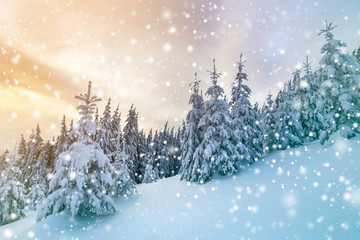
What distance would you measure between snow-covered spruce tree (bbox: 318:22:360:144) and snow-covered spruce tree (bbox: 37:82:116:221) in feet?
61.5

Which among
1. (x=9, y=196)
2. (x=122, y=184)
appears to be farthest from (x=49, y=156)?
(x=122, y=184)

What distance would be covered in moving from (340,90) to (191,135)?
1401 cm

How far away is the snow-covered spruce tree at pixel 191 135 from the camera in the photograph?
23.9 metres

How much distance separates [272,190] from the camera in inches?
607

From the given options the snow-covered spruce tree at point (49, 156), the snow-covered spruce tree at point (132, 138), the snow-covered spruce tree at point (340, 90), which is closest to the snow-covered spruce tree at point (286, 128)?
the snow-covered spruce tree at point (340, 90)

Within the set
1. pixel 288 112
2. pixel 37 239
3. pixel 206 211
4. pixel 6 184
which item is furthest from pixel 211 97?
pixel 6 184

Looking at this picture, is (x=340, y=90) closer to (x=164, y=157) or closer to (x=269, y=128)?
(x=269, y=128)

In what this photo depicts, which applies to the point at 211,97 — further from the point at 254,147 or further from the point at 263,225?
the point at 263,225

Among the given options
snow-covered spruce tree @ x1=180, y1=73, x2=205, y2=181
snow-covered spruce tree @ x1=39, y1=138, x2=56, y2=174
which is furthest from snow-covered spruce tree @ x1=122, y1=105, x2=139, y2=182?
snow-covered spruce tree @ x1=180, y1=73, x2=205, y2=181

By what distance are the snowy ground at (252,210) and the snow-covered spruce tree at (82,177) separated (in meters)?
1.19

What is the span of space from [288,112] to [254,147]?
6145 mm

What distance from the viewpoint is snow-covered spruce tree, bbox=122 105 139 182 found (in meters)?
42.3

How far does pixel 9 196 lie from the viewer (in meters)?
22.4

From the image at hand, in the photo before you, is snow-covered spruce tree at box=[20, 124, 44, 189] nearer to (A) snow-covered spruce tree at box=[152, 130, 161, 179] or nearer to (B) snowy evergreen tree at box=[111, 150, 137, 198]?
(A) snow-covered spruce tree at box=[152, 130, 161, 179]
